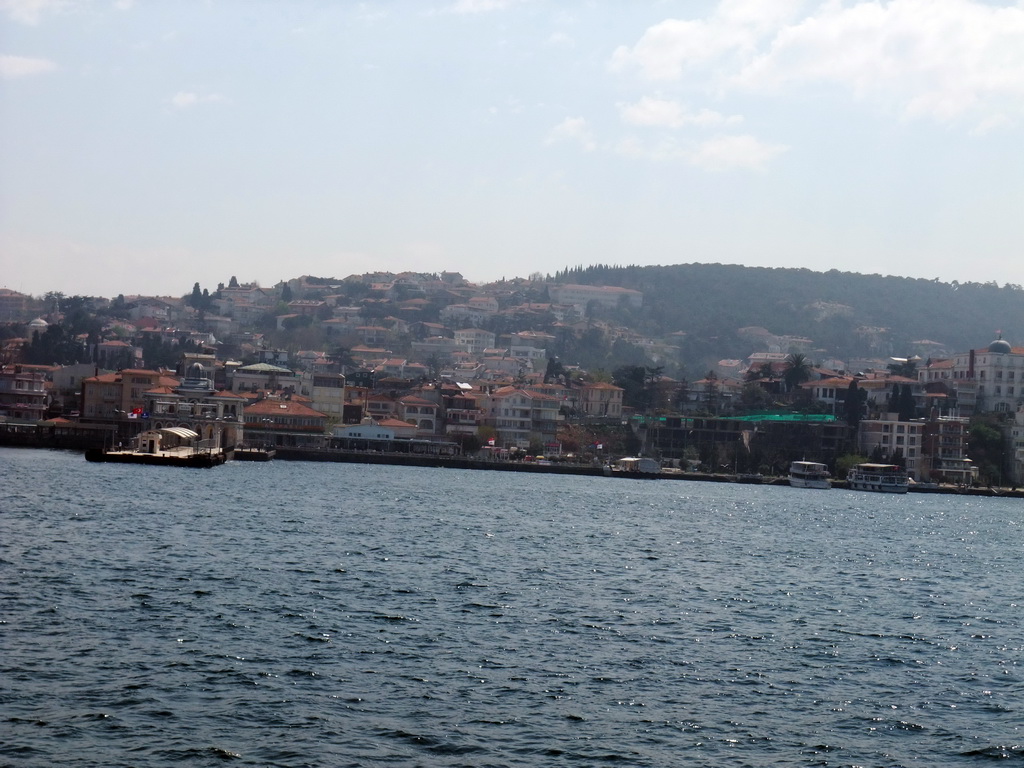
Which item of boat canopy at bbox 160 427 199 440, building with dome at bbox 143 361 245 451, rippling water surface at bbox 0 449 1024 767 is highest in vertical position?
building with dome at bbox 143 361 245 451

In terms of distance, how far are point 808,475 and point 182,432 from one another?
42699 mm

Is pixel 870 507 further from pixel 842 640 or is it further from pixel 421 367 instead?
pixel 421 367

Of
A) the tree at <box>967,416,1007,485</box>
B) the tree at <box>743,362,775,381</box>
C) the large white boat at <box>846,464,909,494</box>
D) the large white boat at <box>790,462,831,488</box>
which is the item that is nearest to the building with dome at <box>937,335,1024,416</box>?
the tree at <box>967,416,1007,485</box>

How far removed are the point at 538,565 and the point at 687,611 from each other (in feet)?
22.8

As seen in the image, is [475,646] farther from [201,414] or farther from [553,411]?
[553,411]

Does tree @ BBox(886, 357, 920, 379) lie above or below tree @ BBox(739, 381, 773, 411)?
above

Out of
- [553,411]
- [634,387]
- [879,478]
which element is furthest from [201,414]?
[634,387]

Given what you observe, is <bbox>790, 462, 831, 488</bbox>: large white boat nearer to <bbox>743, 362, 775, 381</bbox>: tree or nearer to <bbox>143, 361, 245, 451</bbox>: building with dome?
<bbox>743, 362, 775, 381</bbox>: tree

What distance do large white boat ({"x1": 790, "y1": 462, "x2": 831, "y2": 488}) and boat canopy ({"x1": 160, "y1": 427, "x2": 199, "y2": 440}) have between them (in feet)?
135

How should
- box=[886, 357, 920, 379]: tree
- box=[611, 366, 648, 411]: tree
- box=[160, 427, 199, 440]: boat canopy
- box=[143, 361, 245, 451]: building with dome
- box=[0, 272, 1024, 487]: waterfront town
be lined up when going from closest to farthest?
box=[160, 427, 199, 440]: boat canopy < box=[143, 361, 245, 451]: building with dome < box=[0, 272, 1024, 487]: waterfront town < box=[611, 366, 648, 411]: tree < box=[886, 357, 920, 379]: tree

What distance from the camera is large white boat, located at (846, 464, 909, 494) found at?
92.9 m

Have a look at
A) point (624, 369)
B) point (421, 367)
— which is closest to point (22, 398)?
point (624, 369)

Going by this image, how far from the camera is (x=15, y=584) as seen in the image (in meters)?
23.4

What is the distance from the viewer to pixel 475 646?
67.0 ft
